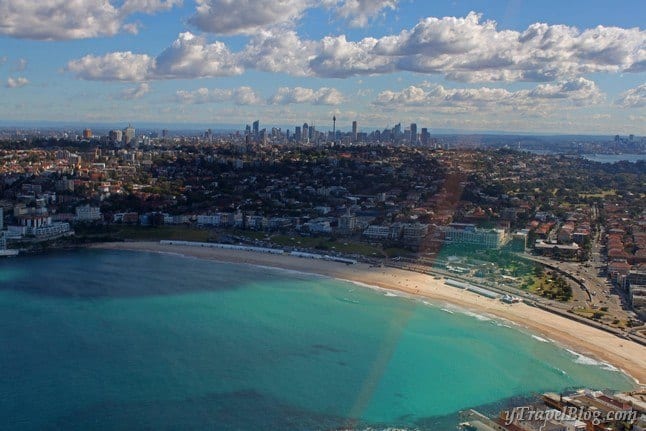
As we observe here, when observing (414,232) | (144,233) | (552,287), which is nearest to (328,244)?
(414,232)

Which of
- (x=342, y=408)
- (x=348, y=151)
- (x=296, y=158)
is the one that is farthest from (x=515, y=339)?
(x=348, y=151)

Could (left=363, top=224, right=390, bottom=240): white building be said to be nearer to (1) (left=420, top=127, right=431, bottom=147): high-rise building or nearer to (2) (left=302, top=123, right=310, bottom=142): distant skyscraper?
(1) (left=420, top=127, right=431, bottom=147): high-rise building

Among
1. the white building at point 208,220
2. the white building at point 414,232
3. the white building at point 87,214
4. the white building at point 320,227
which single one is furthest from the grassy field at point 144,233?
the white building at point 414,232

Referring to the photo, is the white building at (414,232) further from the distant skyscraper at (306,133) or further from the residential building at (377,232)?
the distant skyscraper at (306,133)

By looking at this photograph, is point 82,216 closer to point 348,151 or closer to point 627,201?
point 348,151

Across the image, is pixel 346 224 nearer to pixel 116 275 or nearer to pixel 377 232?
pixel 377 232

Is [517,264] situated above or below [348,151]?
below

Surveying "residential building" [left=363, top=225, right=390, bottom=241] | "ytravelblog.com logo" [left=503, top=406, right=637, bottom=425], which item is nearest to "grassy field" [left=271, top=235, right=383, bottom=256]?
"residential building" [left=363, top=225, right=390, bottom=241]

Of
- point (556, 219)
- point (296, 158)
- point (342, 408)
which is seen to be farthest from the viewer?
point (296, 158)
